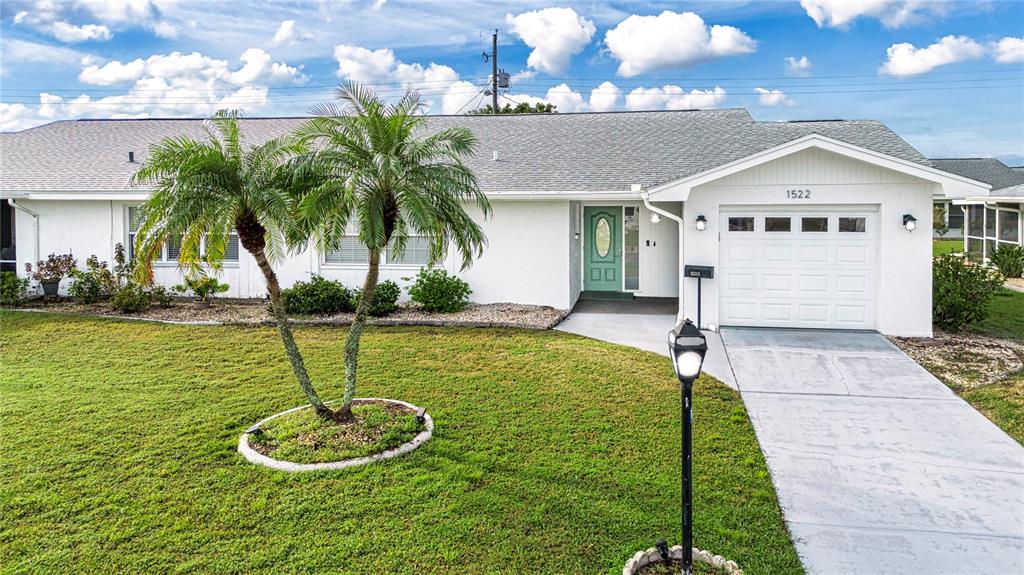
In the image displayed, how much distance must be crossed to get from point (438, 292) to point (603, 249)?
4175 mm

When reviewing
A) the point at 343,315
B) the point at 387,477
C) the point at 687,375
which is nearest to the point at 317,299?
the point at 343,315

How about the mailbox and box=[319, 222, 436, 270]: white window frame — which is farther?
box=[319, 222, 436, 270]: white window frame

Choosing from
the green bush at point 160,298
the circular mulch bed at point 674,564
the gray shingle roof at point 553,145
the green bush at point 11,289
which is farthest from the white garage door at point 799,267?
the green bush at point 11,289

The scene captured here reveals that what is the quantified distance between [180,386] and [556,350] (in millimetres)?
4908

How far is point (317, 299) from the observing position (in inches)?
484

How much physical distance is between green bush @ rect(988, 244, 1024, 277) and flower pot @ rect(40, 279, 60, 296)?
22.4 metres

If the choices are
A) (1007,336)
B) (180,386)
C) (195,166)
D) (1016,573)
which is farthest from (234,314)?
(1007,336)

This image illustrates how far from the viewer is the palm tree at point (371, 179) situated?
594 cm

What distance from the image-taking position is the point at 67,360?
9.12 metres

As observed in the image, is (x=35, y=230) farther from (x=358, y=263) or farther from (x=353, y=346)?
(x=353, y=346)

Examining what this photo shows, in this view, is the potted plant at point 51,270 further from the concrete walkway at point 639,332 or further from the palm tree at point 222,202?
the concrete walkway at point 639,332

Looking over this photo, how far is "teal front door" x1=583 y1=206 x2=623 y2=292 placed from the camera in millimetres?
14406

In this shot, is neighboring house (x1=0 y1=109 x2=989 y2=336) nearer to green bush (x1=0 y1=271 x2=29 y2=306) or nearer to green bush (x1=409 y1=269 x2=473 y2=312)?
green bush (x1=409 y1=269 x2=473 y2=312)

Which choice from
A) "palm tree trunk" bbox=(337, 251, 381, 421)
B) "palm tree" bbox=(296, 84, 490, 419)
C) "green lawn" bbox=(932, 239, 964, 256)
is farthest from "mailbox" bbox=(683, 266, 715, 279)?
"green lawn" bbox=(932, 239, 964, 256)
